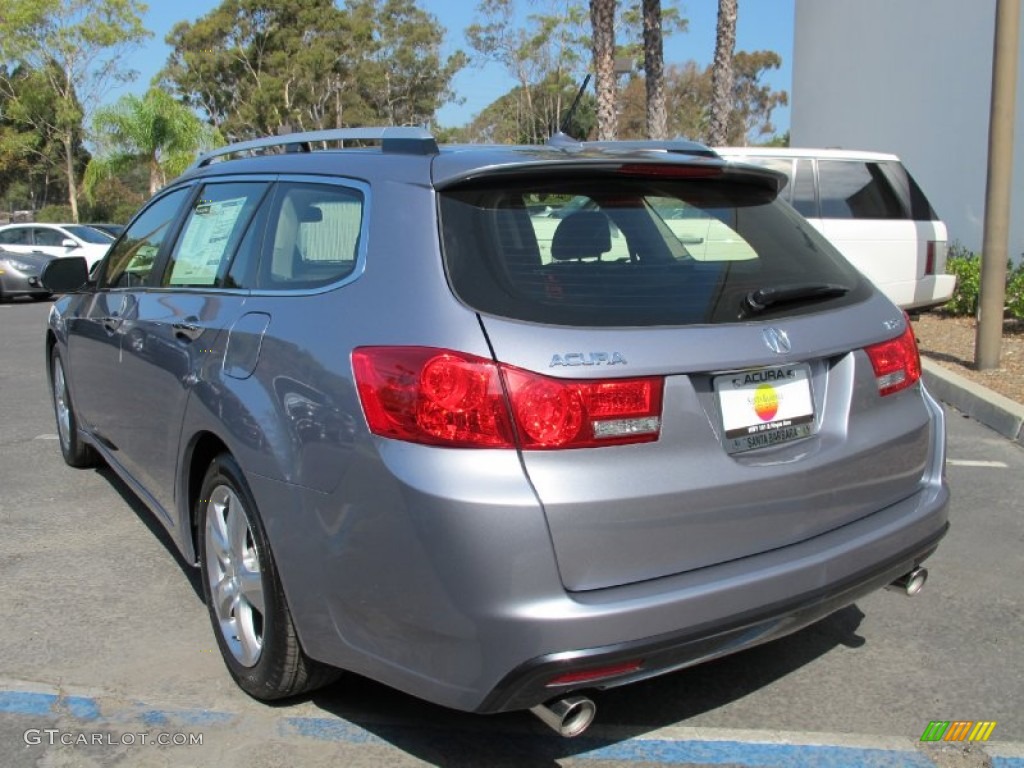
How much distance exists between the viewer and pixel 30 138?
43.6 m

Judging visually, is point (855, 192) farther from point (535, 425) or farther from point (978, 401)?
point (535, 425)

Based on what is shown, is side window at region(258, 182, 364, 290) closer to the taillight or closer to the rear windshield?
the rear windshield

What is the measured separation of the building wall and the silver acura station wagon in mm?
10259

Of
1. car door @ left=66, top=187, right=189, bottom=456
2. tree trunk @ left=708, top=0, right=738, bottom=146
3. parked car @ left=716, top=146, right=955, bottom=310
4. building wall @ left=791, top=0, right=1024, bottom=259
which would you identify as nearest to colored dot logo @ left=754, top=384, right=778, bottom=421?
car door @ left=66, top=187, right=189, bottom=456

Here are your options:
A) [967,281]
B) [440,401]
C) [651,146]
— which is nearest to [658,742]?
[440,401]

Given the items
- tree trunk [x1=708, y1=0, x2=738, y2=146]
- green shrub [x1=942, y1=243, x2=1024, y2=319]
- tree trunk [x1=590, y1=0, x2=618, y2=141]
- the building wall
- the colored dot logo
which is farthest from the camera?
tree trunk [x1=708, y1=0, x2=738, y2=146]

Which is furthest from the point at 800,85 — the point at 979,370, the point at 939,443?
the point at 939,443

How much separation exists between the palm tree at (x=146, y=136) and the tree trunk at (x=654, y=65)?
1787 cm

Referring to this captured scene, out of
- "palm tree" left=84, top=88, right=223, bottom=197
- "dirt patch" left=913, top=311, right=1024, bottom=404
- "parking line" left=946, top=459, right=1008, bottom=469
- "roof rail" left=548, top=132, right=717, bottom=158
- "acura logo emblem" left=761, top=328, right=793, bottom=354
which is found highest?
"palm tree" left=84, top=88, right=223, bottom=197

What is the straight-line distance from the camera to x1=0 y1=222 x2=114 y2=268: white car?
63.8 feet

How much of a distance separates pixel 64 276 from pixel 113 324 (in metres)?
0.93

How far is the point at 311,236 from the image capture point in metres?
3.21

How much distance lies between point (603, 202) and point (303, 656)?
65.3 inches

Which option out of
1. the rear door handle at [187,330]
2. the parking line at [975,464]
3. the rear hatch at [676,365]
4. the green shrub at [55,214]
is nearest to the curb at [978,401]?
the parking line at [975,464]
